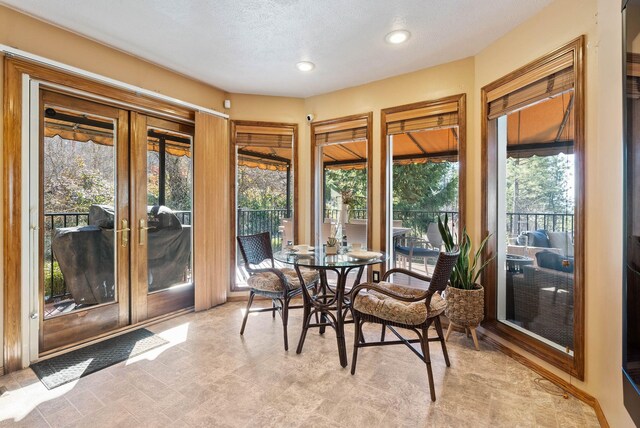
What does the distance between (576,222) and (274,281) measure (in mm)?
2372

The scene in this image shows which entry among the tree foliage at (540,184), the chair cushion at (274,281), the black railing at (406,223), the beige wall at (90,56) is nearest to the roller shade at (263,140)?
the beige wall at (90,56)

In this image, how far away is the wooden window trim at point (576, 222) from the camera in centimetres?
191

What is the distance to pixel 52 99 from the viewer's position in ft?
8.02

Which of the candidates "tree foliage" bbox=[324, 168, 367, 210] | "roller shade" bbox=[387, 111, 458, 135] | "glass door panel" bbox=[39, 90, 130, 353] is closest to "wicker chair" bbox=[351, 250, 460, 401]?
"roller shade" bbox=[387, 111, 458, 135]

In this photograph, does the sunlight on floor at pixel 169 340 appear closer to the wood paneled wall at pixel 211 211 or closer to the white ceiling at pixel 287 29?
the wood paneled wall at pixel 211 211

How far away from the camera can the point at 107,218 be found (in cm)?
285

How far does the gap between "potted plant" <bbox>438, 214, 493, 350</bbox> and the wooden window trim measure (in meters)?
0.15

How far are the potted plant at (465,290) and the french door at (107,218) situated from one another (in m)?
2.93

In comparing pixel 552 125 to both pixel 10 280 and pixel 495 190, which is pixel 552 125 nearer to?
pixel 495 190

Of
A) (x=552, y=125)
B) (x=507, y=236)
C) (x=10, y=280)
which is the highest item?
(x=552, y=125)

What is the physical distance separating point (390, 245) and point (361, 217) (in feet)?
2.14

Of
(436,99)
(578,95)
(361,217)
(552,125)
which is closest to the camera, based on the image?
(578,95)

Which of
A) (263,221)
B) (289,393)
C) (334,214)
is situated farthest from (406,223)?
(289,393)

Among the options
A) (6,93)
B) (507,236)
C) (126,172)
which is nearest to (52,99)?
(6,93)
